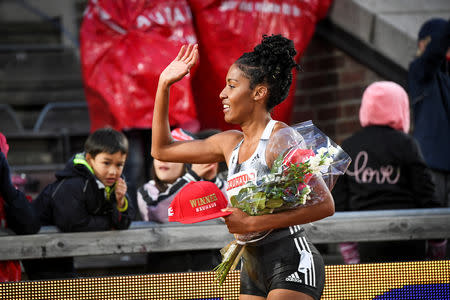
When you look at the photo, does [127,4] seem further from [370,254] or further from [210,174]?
[370,254]

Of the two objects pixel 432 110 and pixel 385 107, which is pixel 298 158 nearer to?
pixel 385 107

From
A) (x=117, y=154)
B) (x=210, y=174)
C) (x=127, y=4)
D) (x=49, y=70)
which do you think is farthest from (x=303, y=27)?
(x=49, y=70)

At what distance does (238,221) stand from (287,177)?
10.2 inches

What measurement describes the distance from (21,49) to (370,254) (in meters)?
5.28

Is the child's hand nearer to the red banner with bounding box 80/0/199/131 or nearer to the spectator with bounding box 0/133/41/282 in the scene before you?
the spectator with bounding box 0/133/41/282

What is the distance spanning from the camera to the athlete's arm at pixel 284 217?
9.03 ft

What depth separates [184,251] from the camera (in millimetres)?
4395

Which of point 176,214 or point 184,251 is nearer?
point 176,214

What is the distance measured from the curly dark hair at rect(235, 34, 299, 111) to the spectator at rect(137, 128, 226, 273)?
1.72 metres

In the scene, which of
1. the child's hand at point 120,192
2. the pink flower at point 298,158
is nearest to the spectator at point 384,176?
the child's hand at point 120,192

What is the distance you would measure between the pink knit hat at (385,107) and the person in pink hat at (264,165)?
1814mm

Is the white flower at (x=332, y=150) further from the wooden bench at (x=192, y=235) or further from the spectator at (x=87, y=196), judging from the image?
the spectator at (x=87, y=196)

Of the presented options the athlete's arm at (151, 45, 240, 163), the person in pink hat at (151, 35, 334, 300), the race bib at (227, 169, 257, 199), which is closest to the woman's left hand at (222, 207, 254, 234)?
the person in pink hat at (151, 35, 334, 300)

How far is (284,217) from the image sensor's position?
2.77 metres
